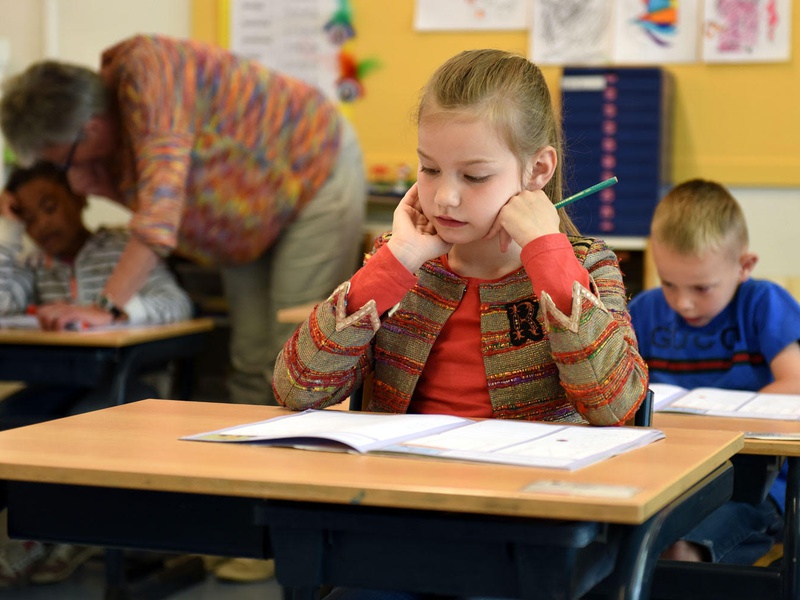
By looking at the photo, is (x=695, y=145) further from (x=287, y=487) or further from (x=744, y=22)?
(x=287, y=487)

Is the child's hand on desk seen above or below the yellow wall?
below

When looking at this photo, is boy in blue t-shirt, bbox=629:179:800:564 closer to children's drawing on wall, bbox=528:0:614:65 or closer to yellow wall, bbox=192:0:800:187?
yellow wall, bbox=192:0:800:187

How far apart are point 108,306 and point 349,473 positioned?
2278 millimetres

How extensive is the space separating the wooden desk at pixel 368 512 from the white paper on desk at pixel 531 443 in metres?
0.02

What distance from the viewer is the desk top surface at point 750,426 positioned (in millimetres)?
1519

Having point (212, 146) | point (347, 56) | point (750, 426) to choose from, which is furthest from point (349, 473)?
point (347, 56)

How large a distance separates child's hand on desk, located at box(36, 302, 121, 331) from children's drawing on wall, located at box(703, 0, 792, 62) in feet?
6.90

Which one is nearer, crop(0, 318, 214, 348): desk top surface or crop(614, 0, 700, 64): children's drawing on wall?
crop(0, 318, 214, 348): desk top surface

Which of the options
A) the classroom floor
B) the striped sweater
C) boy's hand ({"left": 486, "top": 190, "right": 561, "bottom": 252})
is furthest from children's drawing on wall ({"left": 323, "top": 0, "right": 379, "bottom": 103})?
boy's hand ({"left": 486, "top": 190, "right": 561, "bottom": 252})

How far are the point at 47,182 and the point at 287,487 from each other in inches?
104

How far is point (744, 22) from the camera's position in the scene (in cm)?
370

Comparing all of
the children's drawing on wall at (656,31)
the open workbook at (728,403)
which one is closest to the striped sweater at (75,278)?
the children's drawing on wall at (656,31)

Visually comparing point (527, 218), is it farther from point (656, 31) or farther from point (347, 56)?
point (347, 56)

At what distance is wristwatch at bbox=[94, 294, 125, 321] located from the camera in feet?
10.4
